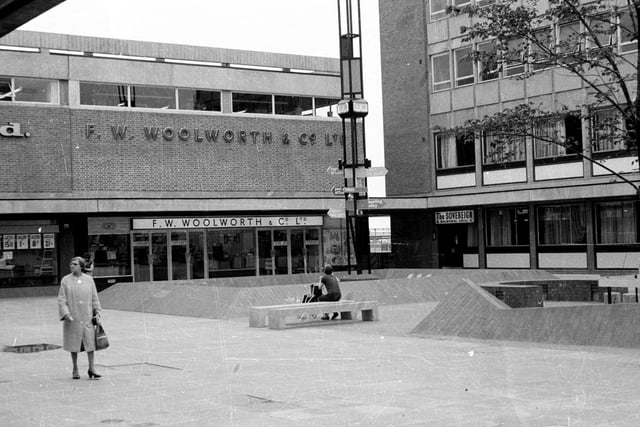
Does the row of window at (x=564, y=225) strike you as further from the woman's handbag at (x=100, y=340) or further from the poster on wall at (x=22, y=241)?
the woman's handbag at (x=100, y=340)

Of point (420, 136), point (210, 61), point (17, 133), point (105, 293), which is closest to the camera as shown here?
point (105, 293)

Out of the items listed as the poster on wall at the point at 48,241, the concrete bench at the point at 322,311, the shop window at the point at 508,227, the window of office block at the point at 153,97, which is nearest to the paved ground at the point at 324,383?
the concrete bench at the point at 322,311

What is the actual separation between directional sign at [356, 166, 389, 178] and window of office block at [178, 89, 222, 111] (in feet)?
43.0

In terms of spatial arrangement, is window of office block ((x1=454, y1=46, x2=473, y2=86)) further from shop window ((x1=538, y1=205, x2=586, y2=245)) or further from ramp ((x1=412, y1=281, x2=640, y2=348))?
ramp ((x1=412, y1=281, x2=640, y2=348))

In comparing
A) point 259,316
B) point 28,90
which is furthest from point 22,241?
point 259,316

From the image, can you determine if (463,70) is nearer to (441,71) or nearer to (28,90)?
(441,71)

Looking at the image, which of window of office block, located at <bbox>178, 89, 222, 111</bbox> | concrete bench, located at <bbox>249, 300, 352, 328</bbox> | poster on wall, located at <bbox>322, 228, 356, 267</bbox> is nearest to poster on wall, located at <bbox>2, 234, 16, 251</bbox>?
window of office block, located at <bbox>178, 89, 222, 111</bbox>

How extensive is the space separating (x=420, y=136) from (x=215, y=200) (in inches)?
501

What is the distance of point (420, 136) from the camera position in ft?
146

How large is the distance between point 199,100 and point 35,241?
942 centimetres

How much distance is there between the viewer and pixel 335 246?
138ft

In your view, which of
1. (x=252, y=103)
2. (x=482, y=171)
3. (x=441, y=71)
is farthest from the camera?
(x=441, y=71)

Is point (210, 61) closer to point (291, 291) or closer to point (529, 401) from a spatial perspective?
point (291, 291)

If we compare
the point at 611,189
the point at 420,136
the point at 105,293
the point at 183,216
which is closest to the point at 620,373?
the point at 105,293
